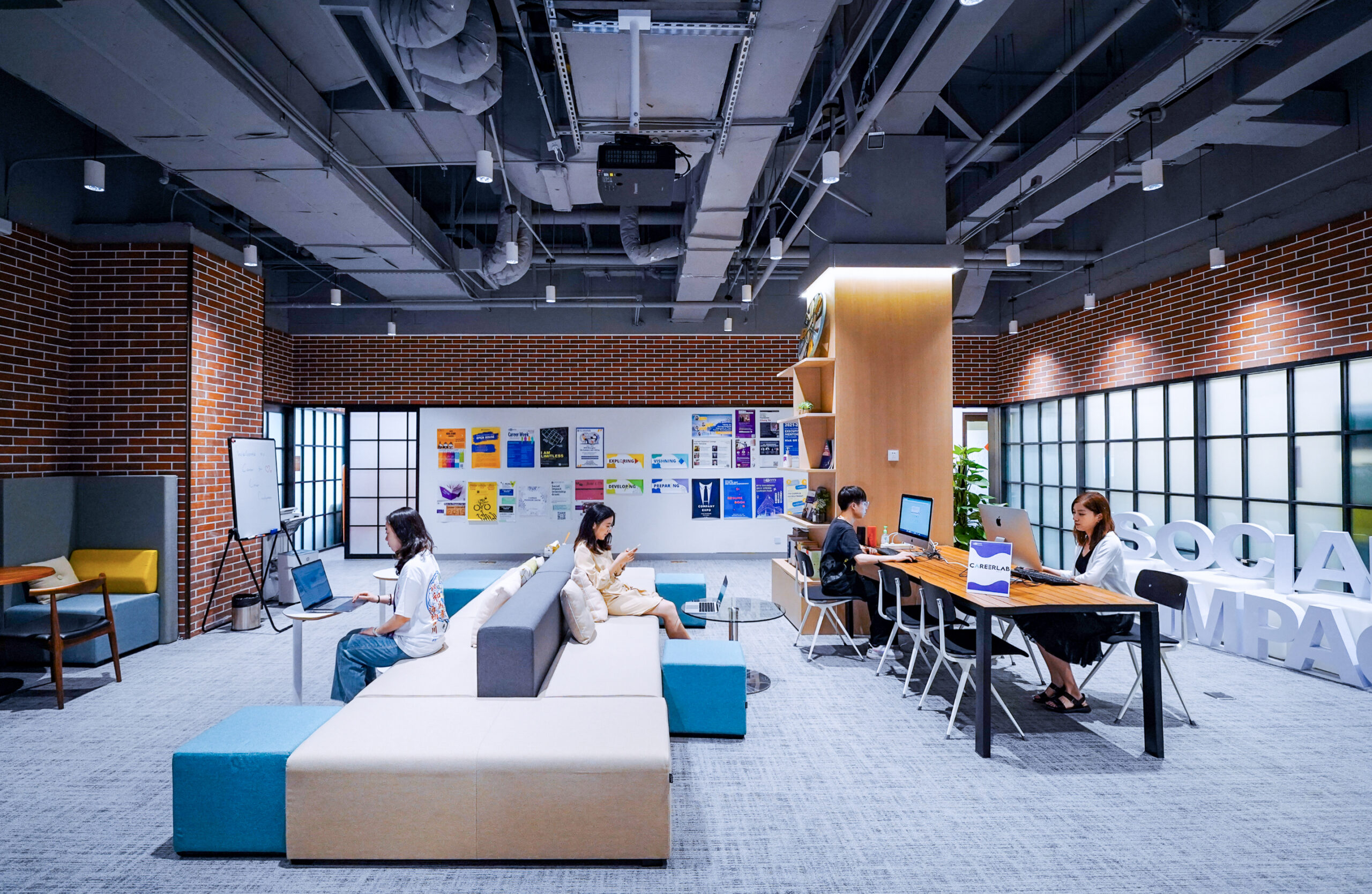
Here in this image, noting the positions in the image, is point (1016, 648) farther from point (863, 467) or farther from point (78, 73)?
point (78, 73)

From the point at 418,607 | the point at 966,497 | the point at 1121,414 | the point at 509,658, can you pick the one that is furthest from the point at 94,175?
the point at 1121,414

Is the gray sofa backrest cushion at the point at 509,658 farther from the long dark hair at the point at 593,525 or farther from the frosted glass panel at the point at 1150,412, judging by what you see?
the frosted glass panel at the point at 1150,412

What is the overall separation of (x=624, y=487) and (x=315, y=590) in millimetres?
5964

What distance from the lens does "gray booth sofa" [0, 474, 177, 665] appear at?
5371 millimetres

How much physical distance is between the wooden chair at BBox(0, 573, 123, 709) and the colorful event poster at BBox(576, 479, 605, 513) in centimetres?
581

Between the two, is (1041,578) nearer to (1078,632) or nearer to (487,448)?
(1078,632)

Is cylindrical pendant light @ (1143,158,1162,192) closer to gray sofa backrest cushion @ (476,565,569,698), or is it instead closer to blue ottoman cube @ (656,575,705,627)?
blue ottoman cube @ (656,575,705,627)

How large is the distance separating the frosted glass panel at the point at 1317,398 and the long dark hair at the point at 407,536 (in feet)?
21.7

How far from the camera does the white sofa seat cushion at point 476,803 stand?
2.66 metres

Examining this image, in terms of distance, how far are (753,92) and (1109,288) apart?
597 centimetres

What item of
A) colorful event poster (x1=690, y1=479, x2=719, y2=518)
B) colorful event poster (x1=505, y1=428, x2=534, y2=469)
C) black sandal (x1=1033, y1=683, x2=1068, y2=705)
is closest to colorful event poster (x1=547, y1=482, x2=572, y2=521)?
colorful event poster (x1=505, y1=428, x2=534, y2=469)

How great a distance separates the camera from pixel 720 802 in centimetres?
319

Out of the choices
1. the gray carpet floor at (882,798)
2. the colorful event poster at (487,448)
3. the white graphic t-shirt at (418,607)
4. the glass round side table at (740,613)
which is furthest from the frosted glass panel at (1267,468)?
the colorful event poster at (487,448)

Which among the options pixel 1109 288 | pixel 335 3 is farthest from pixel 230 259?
pixel 1109 288
